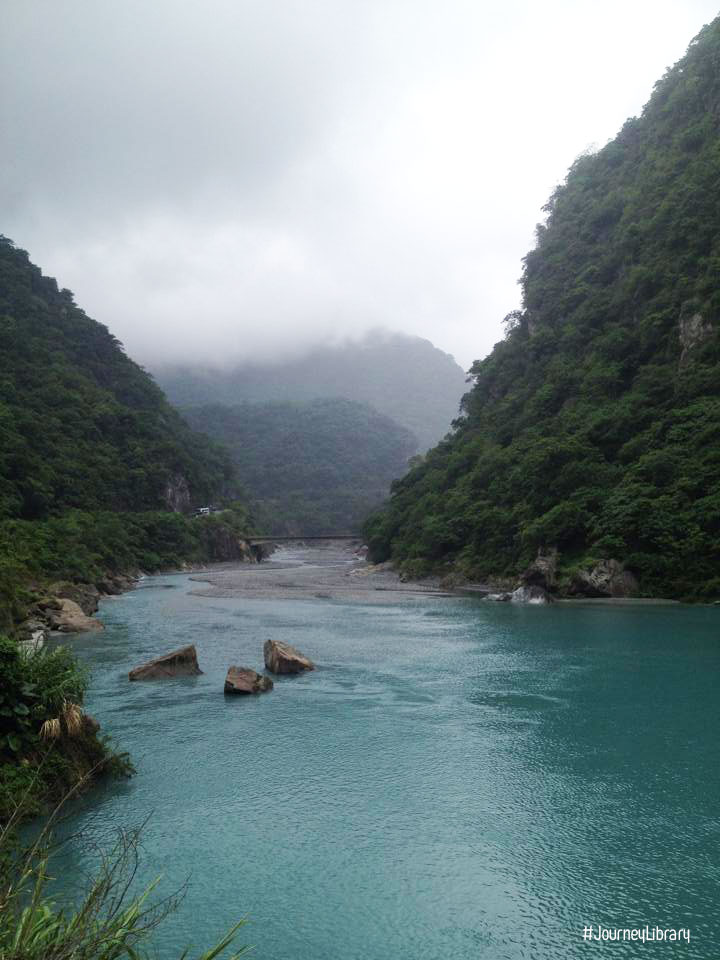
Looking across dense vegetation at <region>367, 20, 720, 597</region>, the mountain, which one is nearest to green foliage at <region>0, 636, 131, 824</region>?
the mountain

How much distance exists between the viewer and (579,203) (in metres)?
67.9

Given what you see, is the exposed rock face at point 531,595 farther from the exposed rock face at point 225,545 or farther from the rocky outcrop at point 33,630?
the exposed rock face at point 225,545

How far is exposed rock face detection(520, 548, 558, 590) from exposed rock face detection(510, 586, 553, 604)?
2.03ft

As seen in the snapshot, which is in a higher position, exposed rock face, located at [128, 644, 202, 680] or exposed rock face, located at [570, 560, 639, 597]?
exposed rock face, located at [570, 560, 639, 597]

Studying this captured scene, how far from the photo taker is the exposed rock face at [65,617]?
28.3 metres

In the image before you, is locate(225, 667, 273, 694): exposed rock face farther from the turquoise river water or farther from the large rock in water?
the large rock in water

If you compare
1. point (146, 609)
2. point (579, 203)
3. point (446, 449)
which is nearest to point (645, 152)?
point (579, 203)

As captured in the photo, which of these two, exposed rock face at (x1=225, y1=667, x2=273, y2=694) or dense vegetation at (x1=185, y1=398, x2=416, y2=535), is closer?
exposed rock face at (x1=225, y1=667, x2=273, y2=694)

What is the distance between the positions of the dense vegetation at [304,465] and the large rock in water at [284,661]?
103523mm

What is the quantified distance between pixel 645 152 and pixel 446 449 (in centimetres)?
3282

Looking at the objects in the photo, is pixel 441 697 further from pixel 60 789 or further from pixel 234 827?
pixel 60 789

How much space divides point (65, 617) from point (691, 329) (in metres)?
39.1

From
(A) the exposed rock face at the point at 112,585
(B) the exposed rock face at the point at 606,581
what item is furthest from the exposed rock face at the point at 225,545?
(B) the exposed rock face at the point at 606,581

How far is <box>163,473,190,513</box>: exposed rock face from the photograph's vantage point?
8882cm
